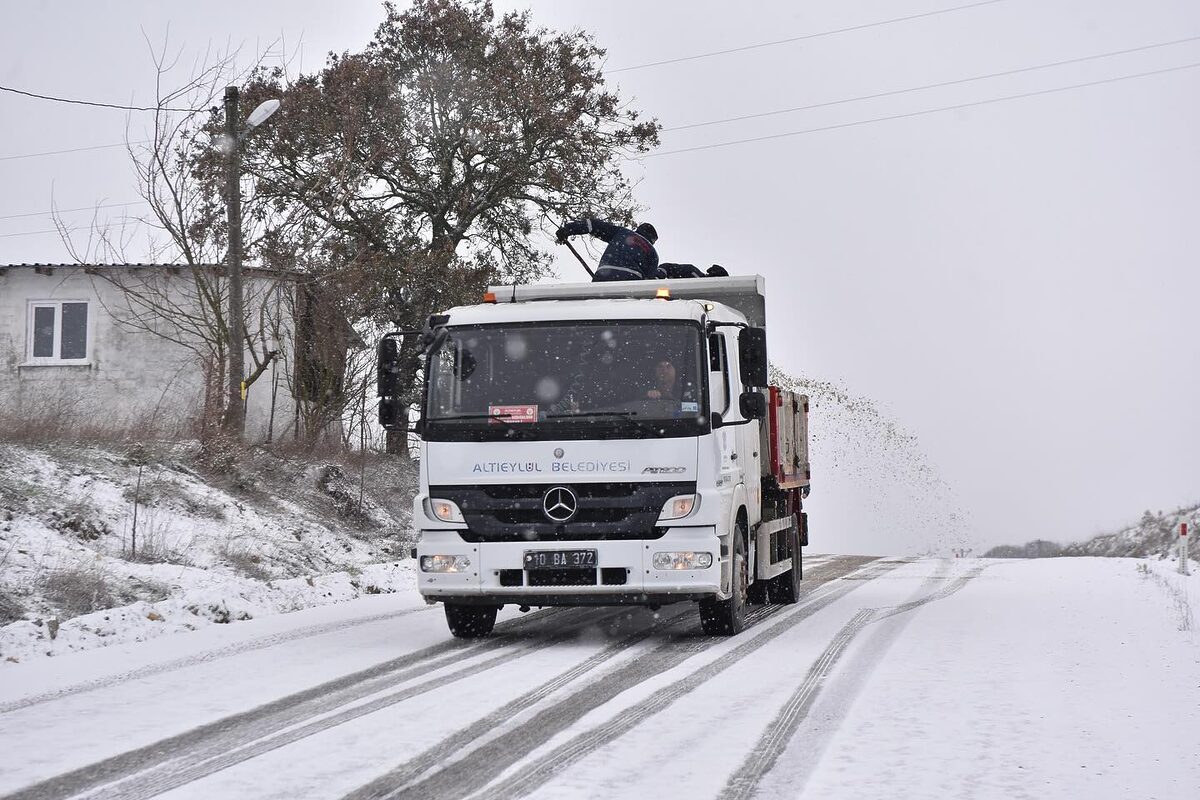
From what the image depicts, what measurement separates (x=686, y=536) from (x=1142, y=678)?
329 centimetres

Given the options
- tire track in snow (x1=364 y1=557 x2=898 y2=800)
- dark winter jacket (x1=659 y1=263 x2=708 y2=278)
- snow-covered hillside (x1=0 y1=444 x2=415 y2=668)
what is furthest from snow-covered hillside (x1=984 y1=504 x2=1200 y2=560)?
tire track in snow (x1=364 y1=557 x2=898 y2=800)

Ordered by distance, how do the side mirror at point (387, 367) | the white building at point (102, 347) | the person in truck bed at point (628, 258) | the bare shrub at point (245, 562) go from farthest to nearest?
the white building at point (102, 347), the bare shrub at point (245, 562), the person in truck bed at point (628, 258), the side mirror at point (387, 367)

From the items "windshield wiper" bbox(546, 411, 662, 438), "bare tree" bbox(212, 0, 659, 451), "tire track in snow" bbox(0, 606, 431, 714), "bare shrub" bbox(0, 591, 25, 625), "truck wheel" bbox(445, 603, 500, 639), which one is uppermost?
"bare tree" bbox(212, 0, 659, 451)

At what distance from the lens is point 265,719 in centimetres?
715

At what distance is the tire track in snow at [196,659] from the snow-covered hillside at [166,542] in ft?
3.53

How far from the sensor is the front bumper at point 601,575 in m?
10.1

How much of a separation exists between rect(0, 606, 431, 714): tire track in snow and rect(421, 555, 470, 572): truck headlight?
127 centimetres

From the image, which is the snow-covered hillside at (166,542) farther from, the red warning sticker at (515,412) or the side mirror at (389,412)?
the red warning sticker at (515,412)

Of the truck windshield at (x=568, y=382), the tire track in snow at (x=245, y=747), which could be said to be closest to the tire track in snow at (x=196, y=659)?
the tire track in snow at (x=245, y=747)

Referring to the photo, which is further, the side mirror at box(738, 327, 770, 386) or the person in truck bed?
the person in truck bed

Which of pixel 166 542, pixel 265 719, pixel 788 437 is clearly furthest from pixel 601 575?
pixel 166 542

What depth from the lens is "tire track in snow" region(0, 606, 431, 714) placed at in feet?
25.6

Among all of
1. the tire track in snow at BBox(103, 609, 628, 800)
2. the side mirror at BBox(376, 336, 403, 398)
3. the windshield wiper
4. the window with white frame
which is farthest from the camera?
the window with white frame

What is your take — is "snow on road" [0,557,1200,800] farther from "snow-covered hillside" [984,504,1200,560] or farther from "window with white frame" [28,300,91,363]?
"snow-covered hillside" [984,504,1200,560]
